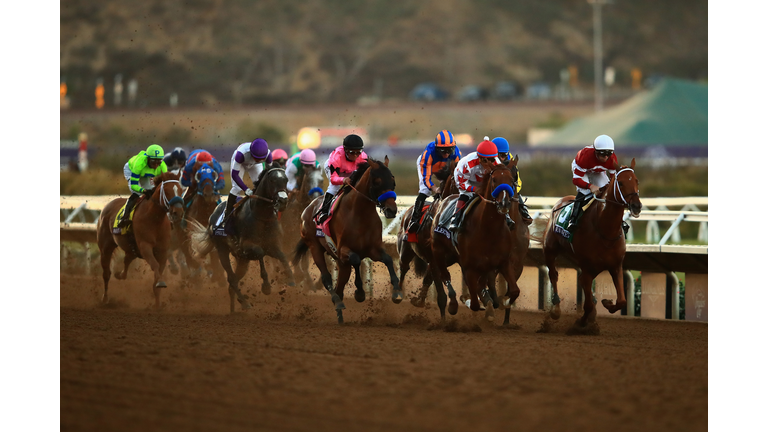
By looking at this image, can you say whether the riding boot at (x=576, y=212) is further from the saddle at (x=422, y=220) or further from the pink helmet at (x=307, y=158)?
the pink helmet at (x=307, y=158)

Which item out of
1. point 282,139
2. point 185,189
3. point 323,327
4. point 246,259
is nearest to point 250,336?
point 323,327

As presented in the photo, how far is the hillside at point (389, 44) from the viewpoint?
2576 inches

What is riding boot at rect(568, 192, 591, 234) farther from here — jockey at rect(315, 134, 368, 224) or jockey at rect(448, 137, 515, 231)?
jockey at rect(315, 134, 368, 224)

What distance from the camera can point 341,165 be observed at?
10570 millimetres

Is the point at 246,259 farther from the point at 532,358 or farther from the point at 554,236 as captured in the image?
the point at 532,358

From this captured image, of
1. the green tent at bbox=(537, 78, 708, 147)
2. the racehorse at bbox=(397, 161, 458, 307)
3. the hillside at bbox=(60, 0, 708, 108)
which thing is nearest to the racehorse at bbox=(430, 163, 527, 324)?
the racehorse at bbox=(397, 161, 458, 307)

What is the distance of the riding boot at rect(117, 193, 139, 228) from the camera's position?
12.1m

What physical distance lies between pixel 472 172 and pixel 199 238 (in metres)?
4.25

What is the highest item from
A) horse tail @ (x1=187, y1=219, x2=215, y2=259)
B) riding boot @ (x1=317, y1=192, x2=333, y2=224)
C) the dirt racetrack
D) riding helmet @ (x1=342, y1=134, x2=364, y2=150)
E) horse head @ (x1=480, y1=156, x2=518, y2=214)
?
riding helmet @ (x1=342, y1=134, x2=364, y2=150)

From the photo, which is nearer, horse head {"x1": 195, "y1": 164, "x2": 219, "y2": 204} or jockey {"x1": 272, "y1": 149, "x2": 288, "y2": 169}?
horse head {"x1": 195, "y1": 164, "x2": 219, "y2": 204}

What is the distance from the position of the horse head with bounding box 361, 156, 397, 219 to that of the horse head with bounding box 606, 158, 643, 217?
88.2 inches

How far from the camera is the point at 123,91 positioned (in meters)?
45.2

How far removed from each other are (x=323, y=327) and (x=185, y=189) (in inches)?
159

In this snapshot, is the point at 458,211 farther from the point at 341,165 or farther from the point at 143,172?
the point at 143,172
